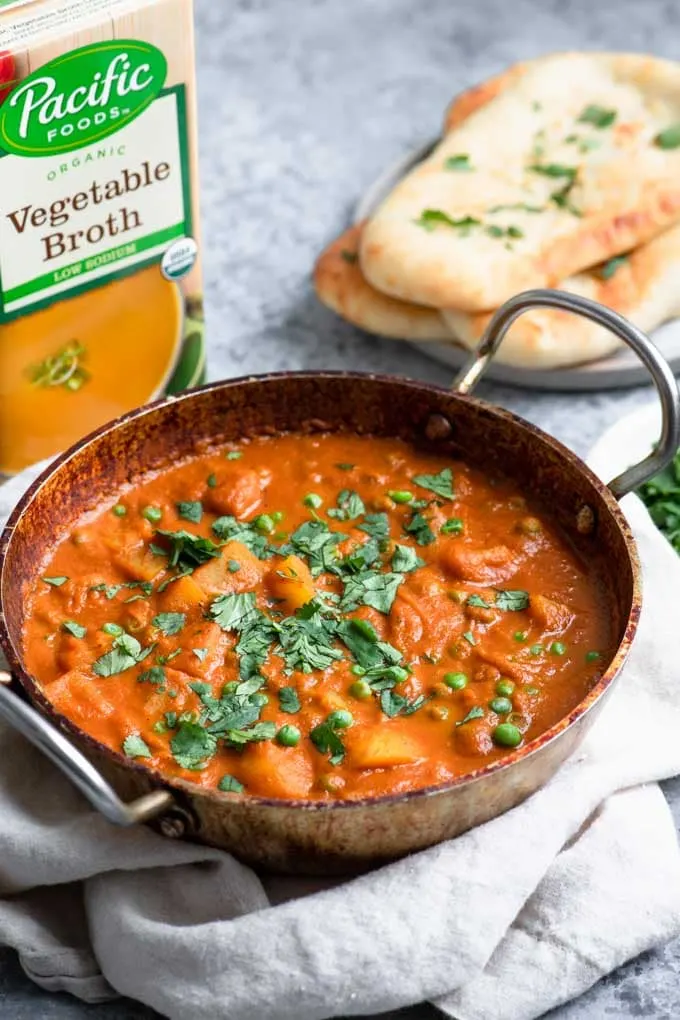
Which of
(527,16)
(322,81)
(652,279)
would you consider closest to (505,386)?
(652,279)

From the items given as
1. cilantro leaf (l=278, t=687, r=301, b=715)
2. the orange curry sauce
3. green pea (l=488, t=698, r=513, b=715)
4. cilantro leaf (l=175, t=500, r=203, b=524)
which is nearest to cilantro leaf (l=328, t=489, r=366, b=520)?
the orange curry sauce

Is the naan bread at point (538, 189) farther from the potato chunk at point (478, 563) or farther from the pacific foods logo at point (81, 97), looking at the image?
the potato chunk at point (478, 563)

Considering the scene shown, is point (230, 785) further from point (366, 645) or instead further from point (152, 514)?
point (152, 514)

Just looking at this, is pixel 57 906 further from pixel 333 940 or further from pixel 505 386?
pixel 505 386

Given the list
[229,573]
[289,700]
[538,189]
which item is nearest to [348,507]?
[229,573]

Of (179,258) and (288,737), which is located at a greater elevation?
(179,258)

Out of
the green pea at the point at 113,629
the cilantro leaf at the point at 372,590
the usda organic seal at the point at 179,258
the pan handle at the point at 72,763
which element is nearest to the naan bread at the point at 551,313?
the usda organic seal at the point at 179,258
